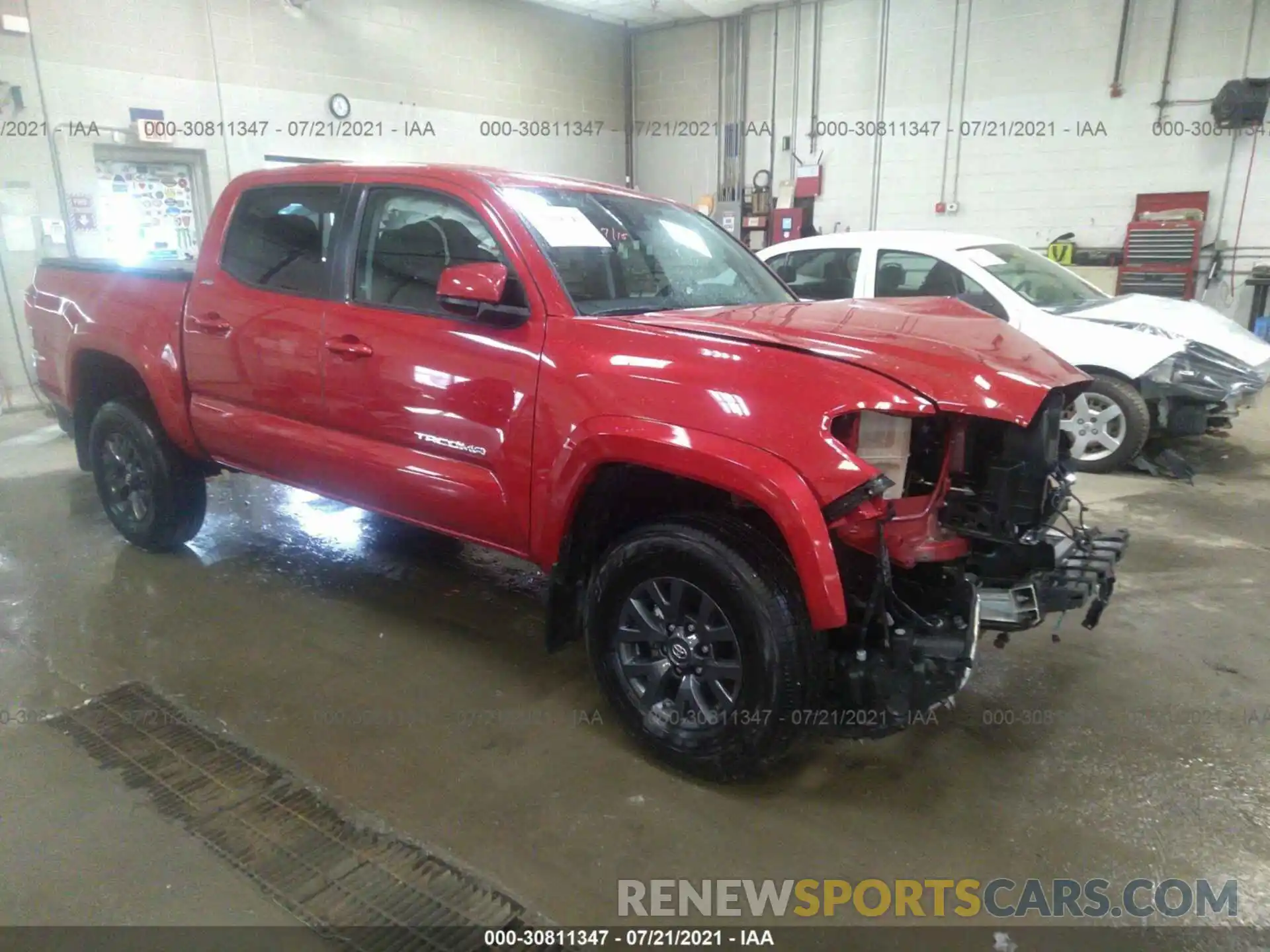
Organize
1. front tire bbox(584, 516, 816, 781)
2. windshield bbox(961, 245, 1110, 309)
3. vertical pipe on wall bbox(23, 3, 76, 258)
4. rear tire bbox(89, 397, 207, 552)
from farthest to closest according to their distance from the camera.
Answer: vertical pipe on wall bbox(23, 3, 76, 258) → windshield bbox(961, 245, 1110, 309) → rear tire bbox(89, 397, 207, 552) → front tire bbox(584, 516, 816, 781)

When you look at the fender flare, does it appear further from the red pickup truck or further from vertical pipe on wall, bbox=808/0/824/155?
vertical pipe on wall, bbox=808/0/824/155

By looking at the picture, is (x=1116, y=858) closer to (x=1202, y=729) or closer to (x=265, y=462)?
(x=1202, y=729)

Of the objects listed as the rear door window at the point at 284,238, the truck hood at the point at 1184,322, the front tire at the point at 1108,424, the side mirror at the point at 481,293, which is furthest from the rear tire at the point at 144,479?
the truck hood at the point at 1184,322

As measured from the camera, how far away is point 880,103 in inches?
425

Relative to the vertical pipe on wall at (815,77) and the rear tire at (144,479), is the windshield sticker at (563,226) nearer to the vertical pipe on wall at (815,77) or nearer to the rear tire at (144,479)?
the rear tire at (144,479)

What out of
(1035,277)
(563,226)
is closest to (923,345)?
(563,226)

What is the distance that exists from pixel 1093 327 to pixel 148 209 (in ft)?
28.4

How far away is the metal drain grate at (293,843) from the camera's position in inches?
80.5

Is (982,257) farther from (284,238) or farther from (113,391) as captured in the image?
(113,391)

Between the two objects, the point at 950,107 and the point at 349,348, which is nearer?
the point at 349,348

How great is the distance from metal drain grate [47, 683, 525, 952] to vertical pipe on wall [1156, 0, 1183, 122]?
33.8 ft

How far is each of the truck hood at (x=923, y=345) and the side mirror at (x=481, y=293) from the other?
0.42 meters

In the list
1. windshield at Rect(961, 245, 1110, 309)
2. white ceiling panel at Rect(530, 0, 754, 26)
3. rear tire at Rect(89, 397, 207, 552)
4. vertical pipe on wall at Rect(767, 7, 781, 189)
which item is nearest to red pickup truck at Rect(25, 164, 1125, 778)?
rear tire at Rect(89, 397, 207, 552)

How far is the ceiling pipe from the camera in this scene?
8.97 meters
